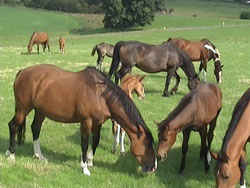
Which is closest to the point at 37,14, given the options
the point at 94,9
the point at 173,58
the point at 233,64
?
the point at 94,9

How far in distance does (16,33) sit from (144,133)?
179ft

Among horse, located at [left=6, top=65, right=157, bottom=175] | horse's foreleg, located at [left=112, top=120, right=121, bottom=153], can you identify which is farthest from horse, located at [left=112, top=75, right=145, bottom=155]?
horse, located at [left=6, top=65, right=157, bottom=175]

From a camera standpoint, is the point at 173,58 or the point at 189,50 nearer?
the point at 173,58

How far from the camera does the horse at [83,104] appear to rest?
20.6 feet

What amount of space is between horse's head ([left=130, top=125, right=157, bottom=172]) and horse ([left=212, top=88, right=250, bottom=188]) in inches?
56.9

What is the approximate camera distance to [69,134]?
348 inches

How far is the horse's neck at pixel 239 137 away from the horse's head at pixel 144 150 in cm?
162

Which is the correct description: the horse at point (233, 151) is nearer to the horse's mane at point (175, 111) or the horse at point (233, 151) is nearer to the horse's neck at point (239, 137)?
the horse's neck at point (239, 137)

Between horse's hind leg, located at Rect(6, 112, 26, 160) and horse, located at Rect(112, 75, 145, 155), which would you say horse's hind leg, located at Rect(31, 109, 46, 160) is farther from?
horse, located at Rect(112, 75, 145, 155)

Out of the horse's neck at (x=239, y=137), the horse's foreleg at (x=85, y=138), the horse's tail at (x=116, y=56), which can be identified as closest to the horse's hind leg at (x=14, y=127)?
the horse's foreleg at (x=85, y=138)

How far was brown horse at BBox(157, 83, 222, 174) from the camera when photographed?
20.2ft

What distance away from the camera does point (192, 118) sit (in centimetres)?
643

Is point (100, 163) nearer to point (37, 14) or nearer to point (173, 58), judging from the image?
point (173, 58)

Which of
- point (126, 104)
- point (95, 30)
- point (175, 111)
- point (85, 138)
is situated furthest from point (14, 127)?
point (95, 30)
